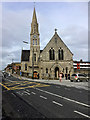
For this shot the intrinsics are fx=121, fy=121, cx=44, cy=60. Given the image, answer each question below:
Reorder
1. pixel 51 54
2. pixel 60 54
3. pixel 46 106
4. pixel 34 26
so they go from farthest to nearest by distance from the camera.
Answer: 1. pixel 34 26
2. pixel 60 54
3. pixel 51 54
4. pixel 46 106

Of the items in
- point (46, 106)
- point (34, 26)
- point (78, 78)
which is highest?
point (34, 26)

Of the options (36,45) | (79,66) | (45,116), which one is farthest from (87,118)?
(36,45)

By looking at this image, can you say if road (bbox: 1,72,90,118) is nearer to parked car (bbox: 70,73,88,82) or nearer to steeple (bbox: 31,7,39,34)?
parked car (bbox: 70,73,88,82)

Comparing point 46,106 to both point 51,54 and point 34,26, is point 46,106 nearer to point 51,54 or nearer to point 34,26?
point 51,54

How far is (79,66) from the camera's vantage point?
148 ft

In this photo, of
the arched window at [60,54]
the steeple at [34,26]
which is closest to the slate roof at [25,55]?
the steeple at [34,26]

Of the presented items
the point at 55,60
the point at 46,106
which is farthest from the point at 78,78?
the point at 46,106

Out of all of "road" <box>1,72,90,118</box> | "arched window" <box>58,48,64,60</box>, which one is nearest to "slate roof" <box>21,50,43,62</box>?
"arched window" <box>58,48,64,60</box>

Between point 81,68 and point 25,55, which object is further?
point 25,55

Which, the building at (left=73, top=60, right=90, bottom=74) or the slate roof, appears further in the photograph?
the slate roof

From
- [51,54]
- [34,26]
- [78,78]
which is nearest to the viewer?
[78,78]

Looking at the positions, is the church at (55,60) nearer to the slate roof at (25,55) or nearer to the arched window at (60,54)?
the arched window at (60,54)

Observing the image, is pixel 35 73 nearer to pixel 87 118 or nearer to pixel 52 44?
pixel 52 44

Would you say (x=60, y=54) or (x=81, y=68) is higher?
(x=60, y=54)
